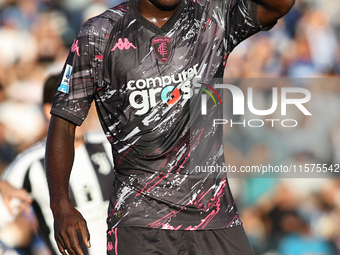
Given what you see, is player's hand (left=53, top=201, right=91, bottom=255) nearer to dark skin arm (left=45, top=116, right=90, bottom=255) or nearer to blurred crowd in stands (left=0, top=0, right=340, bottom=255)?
dark skin arm (left=45, top=116, right=90, bottom=255)

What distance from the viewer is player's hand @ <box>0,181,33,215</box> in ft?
9.27

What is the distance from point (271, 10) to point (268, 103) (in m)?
1.47

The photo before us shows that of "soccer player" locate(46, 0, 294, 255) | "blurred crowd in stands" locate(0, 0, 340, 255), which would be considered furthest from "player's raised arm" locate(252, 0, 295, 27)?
"blurred crowd in stands" locate(0, 0, 340, 255)

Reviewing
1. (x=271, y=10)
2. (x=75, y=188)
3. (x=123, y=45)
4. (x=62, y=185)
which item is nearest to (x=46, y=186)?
(x=75, y=188)

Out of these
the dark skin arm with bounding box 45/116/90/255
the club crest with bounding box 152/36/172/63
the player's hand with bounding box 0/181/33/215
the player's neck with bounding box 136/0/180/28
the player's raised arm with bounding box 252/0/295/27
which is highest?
the player's neck with bounding box 136/0/180/28

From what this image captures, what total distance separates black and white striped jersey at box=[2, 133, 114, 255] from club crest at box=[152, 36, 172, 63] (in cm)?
149

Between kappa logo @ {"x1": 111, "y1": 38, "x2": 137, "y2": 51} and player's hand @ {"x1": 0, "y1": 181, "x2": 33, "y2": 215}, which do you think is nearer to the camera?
kappa logo @ {"x1": 111, "y1": 38, "x2": 137, "y2": 51}

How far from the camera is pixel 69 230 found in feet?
4.27

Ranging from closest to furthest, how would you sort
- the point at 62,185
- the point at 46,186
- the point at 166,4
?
1. the point at 62,185
2. the point at 166,4
3. the point at 46,186

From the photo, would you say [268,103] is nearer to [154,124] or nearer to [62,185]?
[154,124]

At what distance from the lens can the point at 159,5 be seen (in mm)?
1555

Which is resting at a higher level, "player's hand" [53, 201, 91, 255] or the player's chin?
the player's chin

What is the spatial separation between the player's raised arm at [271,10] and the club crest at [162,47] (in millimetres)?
325

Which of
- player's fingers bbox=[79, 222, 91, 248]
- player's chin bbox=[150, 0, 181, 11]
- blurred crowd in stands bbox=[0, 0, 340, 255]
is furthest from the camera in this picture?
blurred crowd in stands bbox=[0, 0, 340, 255]
